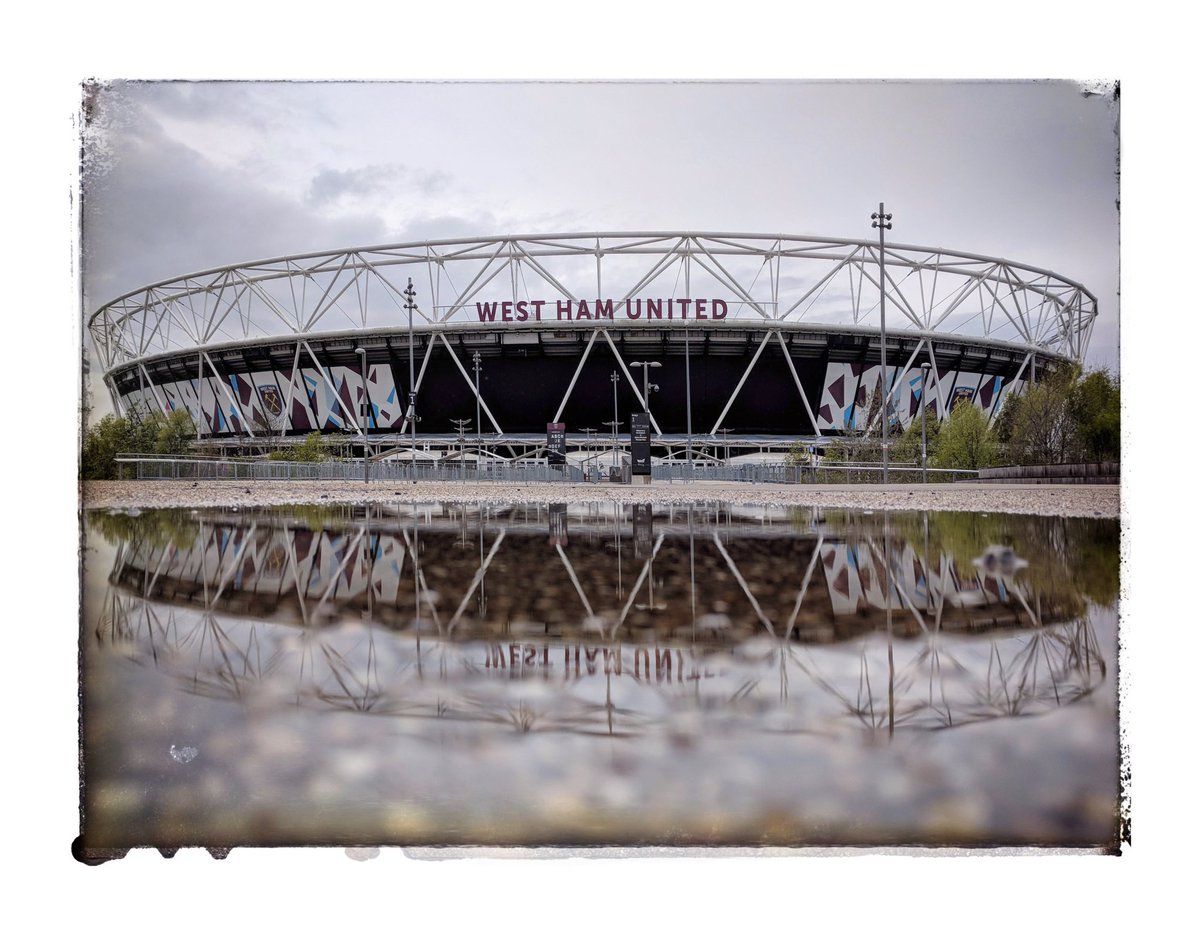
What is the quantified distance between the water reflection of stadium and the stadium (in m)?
36.6

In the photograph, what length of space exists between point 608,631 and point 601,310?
A: 134 ft

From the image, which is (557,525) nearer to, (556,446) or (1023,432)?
(1023,432)

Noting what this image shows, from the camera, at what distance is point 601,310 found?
44625mm

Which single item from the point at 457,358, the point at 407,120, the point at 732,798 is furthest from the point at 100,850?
the point at 457,358

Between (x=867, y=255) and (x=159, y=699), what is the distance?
1810 inches

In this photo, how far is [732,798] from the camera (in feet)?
8.86

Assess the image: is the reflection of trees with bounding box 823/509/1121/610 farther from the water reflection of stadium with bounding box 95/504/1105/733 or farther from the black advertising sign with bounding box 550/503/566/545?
the black advertising sign with bounding box 550/503/566/545

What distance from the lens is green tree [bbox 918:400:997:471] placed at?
97.5 ft

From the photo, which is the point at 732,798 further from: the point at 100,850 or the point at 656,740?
the point at 100,850

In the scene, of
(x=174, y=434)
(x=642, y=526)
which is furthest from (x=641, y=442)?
(x=642, y=526)

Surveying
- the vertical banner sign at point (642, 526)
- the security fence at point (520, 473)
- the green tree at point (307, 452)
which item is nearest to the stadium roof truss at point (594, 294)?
the green tree at point (307, 452)

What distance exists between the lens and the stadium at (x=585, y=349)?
4534 cm

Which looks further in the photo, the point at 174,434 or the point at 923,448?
the point at 174,434

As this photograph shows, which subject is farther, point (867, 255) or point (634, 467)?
point (867, 255)
